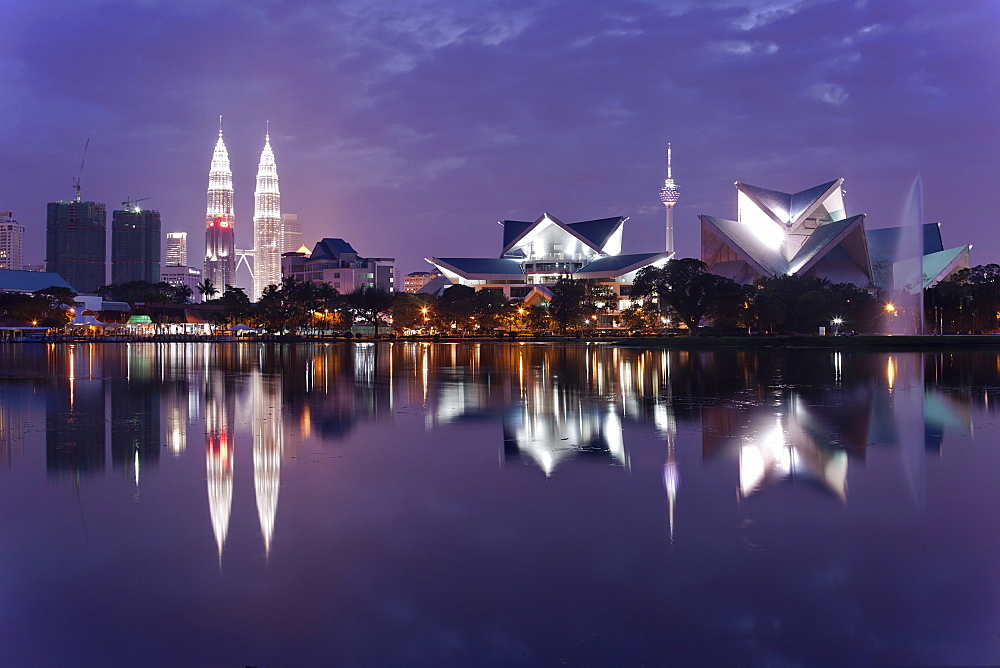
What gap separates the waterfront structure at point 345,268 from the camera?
142 meters

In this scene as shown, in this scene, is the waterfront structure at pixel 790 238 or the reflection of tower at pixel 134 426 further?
the waterfront structure at pixel 790 238

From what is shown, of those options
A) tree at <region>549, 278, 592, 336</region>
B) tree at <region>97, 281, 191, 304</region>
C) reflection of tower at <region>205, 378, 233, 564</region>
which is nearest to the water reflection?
reflection of tower at <region>205, 378, 233, 564</region>

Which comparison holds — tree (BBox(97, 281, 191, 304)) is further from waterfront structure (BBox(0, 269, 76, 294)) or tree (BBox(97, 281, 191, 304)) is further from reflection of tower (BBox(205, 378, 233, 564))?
reflection of tower (BBox(205, 378, 233, 564))

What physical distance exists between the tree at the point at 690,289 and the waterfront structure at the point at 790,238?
782 inches

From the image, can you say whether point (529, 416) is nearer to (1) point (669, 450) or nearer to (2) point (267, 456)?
(1) point (669, 450)

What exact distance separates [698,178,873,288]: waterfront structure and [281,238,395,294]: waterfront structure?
226 ft

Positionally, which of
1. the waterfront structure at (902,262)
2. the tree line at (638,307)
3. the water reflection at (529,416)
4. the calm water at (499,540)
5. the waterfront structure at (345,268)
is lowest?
the calm water at (499,540)

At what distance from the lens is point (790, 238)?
275 feet

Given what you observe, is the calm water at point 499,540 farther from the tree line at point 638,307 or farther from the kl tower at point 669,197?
the kl tower at point 669,197

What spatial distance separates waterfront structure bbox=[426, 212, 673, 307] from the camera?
112 m

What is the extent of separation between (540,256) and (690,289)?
5540 centimetres

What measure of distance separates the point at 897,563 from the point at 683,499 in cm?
227

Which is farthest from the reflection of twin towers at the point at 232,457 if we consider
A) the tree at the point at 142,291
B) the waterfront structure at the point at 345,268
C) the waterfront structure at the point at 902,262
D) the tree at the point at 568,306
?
the waterfront structure at the point at 345,268

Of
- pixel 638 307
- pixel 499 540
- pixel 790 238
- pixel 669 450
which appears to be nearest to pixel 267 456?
pixel 499 540
